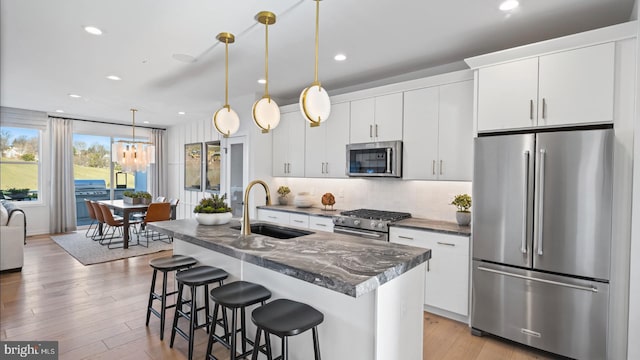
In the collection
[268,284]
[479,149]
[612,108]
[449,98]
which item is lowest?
[268,284]

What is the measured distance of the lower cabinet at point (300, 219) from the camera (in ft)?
13.9

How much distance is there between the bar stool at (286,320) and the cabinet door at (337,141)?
2.69m

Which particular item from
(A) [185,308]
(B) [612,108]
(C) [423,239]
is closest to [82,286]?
(A) [185,308]

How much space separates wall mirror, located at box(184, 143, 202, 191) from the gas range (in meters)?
4.92

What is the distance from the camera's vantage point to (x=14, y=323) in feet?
9.90

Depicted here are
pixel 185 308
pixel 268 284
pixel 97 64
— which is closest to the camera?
pixel 268 284

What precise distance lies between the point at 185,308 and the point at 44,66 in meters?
3.31

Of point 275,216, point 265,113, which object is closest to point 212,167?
point 275,216

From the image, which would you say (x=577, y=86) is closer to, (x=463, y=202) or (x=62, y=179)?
(x=463, y=202)

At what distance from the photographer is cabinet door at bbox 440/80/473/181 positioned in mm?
3320

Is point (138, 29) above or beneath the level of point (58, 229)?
above

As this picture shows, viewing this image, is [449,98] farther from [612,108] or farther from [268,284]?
[268,284]

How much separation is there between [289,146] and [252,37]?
2.24 metres

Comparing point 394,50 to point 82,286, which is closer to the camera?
point 394,50
